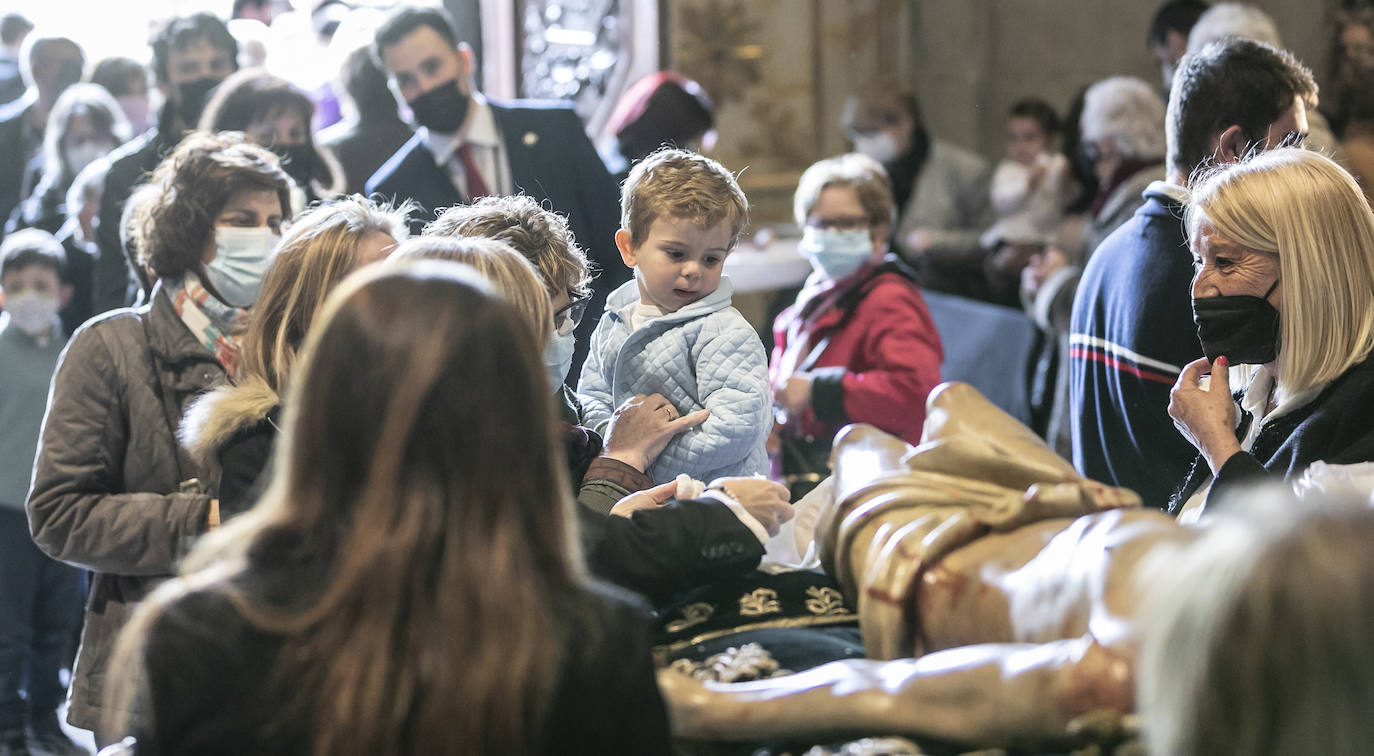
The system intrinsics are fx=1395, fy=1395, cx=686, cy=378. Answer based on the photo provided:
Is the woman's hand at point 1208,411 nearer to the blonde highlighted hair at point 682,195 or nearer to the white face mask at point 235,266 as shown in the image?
the blonde highlighted hair at point 682,195

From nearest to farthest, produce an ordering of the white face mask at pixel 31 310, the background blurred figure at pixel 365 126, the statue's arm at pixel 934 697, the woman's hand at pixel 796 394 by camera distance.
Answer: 1. the statue's arm at pixel 934 697
2. the woman's hand at pixel 796 394
3. the white face mask at pixel 31 310
4. the background blurred figure at pixel 365 126

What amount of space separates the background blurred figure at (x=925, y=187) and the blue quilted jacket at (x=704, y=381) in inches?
170

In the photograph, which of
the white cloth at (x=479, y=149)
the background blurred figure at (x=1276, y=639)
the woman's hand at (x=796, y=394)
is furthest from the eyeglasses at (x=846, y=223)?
the background blurred figure at (x=1276, y=639)

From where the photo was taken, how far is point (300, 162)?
4.68 metres

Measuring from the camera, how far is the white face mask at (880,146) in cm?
713

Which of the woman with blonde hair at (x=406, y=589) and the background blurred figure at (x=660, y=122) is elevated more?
the background blurred figure at (x=660, y=122)

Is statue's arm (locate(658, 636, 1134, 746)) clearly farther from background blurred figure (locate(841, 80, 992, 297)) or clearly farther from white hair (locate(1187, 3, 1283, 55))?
background blurred figure (locate(841, 80, 992, 297))

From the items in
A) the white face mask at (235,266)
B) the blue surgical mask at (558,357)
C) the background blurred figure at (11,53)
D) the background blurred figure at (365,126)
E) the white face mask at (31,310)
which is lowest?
the white face mask at (31,310)

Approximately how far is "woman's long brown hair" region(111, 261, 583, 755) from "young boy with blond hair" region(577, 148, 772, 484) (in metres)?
1.20

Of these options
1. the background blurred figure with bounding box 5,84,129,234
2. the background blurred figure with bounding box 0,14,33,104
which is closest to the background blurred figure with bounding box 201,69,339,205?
the background blurred figure with bounding box 5,84,129,234

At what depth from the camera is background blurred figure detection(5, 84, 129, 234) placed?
572cm

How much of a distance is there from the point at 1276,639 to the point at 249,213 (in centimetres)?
247

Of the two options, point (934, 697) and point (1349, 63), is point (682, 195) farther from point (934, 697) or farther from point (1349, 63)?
point (1349, 63)

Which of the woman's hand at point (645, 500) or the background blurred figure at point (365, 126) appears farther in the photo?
the background blurred figure at point (365, 126)
